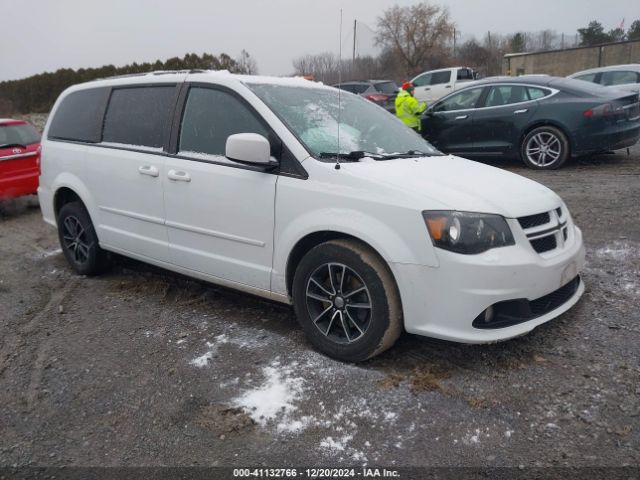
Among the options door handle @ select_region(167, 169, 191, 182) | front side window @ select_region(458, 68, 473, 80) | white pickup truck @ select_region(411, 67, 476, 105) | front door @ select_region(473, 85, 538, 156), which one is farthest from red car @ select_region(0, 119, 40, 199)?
front side window @ select_region(458, 68, 473, 80)

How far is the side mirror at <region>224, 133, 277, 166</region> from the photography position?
11.0 feet

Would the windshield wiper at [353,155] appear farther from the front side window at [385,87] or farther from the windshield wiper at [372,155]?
the front side window at [385,87]

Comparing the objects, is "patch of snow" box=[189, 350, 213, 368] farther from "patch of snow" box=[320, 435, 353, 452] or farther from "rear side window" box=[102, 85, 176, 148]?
"rear side window" box=[102, 85, 176, 148]

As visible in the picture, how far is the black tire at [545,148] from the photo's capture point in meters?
8.45

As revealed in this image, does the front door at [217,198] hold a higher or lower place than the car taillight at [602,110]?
lower

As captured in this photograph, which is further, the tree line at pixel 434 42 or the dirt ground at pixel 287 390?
the tree line at pixel 434 42

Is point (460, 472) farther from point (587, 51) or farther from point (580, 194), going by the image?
point (587, 51)

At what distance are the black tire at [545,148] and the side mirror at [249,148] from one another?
21.5ft

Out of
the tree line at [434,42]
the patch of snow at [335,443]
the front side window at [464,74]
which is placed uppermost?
the tree line at [434,42]

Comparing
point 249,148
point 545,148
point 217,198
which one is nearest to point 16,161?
point 217,198

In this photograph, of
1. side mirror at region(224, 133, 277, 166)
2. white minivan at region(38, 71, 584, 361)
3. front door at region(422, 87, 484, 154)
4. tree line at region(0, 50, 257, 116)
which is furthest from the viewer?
tree line at region(0, 50, 257, 116)

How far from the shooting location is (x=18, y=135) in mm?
8531

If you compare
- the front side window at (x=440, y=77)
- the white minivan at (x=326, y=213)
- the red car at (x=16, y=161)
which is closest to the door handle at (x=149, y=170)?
the white minivan at (x=326, y=213)

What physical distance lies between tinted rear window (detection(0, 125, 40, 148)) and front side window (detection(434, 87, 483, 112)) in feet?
22.9
